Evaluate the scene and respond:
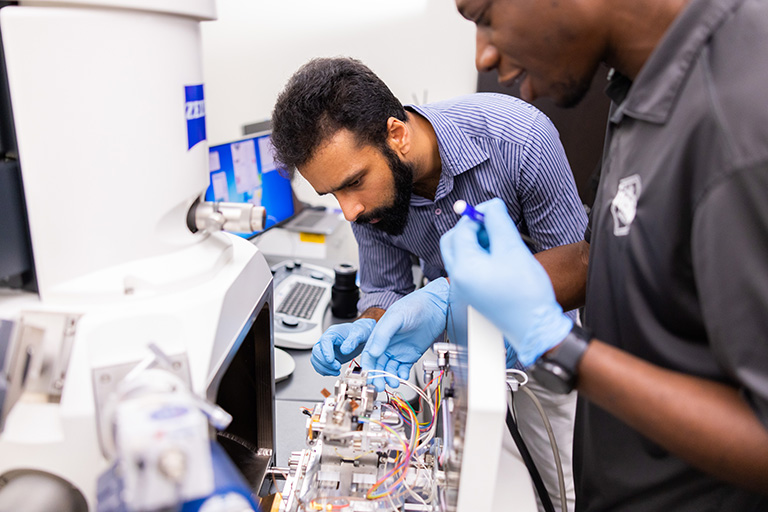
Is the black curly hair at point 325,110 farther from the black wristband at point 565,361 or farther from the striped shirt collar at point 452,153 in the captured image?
the black wristband at point 565,361

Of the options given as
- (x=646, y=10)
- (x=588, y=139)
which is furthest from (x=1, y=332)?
(x=588, y=139)

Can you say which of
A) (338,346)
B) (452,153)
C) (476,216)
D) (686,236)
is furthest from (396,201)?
(686,236)

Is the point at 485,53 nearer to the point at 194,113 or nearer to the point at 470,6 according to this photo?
the point at 470,6

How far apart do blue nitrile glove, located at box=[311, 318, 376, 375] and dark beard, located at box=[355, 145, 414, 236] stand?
0.30 m

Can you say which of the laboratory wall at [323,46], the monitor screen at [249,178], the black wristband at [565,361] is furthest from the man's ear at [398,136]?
the laboratory wall at [323,46]

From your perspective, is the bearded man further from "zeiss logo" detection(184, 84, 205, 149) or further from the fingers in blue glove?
"zeiss logo" detection(184, 84, 205, 149)

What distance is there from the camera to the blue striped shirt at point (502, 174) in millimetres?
1438

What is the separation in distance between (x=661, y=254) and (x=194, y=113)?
0.61 m

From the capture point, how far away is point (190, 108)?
635 mm

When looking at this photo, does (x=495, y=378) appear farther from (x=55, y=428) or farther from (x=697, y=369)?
(x=55, y=428)

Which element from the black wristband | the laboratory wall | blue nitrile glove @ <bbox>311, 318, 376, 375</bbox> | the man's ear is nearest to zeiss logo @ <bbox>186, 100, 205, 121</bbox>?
the black wristband

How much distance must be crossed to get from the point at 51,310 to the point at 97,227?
102mm

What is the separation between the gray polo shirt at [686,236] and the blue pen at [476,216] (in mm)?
169

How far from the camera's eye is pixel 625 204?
70cm
